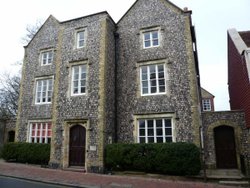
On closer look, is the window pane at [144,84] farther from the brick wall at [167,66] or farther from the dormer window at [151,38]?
the dormer window at [151,38]

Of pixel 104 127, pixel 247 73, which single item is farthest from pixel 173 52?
pixel 104 127

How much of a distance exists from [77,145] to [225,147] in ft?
32.5

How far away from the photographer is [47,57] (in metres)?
20.4

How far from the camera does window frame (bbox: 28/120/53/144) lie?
17630 mm

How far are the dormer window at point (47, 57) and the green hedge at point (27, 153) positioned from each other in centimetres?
746

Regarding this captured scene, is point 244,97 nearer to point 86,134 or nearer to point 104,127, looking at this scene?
point 104,127

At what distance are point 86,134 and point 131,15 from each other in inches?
390

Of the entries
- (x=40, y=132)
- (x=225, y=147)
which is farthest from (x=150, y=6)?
(x=40, y=132)

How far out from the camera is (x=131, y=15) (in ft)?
57.3

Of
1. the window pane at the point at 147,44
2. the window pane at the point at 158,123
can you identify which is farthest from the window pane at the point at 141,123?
the window pane at the point at 147,44

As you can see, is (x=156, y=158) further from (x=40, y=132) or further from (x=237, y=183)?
(x=40, y=132)

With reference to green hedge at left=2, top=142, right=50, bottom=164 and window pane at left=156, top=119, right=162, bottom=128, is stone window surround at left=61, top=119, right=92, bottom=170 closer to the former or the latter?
green hedge at left=2, top=142, right=50, bottom=164

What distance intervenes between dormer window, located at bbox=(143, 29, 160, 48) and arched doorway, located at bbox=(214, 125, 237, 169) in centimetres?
743

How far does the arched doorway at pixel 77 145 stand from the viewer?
14.6 meters
